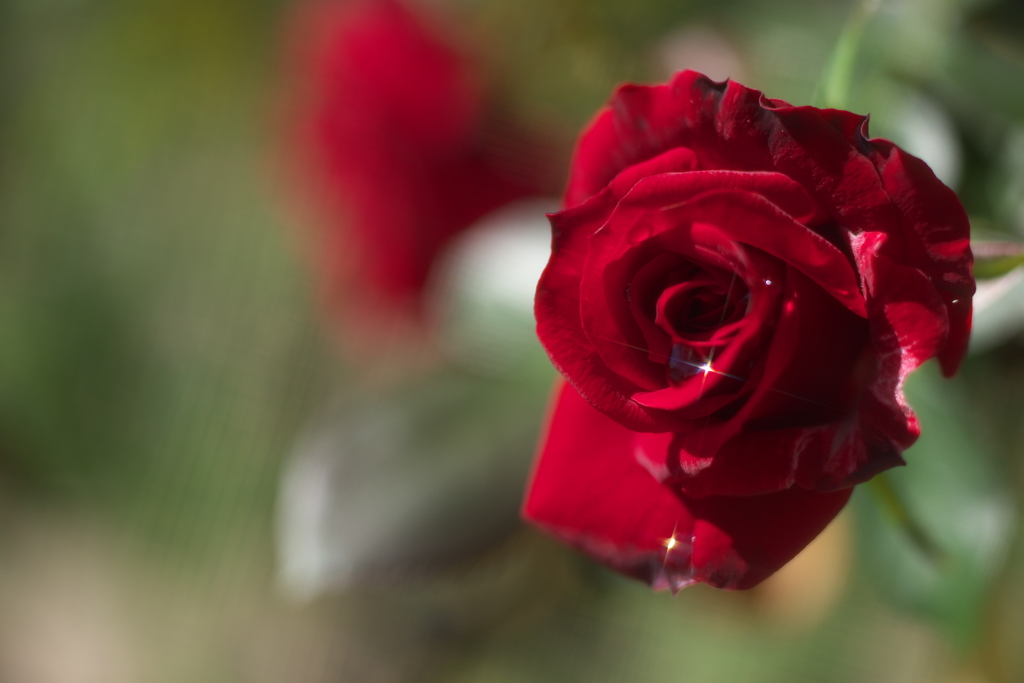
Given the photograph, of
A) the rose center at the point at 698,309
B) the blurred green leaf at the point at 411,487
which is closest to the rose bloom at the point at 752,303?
the rose center at the point at 698,309

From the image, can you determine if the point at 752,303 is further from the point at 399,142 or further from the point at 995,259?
the point at 399,142

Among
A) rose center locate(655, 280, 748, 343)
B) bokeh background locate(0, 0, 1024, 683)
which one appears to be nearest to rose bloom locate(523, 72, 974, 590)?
rose center locate(655, 280, 748, 343)

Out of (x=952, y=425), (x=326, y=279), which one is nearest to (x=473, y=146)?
(x=326, y=279)

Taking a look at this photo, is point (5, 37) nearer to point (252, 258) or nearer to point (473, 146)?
point (252, 258)

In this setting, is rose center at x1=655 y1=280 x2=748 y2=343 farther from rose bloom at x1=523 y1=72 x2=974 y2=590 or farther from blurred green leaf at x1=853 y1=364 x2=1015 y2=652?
blurred green leaf at x1=853 y1=364 x2=1015 y2=652

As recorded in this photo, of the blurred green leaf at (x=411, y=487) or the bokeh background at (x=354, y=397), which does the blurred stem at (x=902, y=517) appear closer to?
the bokeh background at (x=354, y=397)

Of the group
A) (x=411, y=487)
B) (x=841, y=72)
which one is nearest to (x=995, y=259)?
(x=841, y=72)
